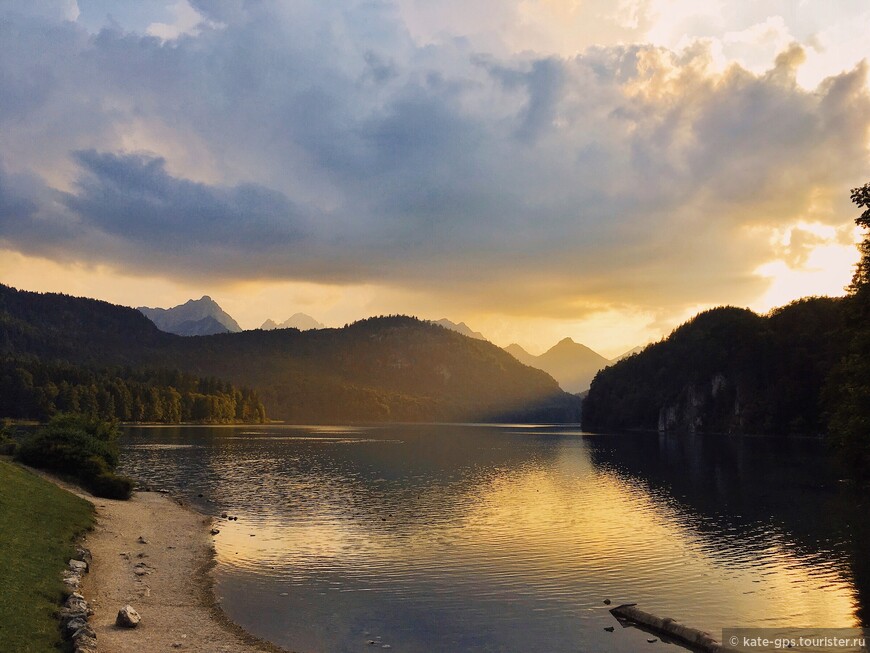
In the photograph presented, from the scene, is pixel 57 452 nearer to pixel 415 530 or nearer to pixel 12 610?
pixel 415 530

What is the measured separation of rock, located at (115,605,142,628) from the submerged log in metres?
22.9

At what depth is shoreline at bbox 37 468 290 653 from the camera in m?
26.7

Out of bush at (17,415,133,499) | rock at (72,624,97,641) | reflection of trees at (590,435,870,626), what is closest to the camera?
rock at (72,624,97,641)

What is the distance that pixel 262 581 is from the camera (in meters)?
38.1

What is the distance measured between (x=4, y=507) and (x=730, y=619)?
1663 inches

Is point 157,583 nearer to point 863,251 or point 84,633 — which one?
point 84,633

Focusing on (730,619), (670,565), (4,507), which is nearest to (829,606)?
(730,619)

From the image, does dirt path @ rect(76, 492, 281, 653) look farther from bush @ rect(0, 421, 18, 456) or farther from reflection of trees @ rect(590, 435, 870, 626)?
reflection of trees @ rect(590, 435, 870, 626)

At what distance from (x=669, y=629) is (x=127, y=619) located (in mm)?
24597

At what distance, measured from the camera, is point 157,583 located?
36406 millimetres

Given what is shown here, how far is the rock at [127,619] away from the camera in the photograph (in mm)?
27328

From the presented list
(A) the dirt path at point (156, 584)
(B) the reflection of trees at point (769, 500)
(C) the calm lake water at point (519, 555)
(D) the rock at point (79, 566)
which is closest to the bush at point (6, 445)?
(C) the calm lake water at point (519, 555)

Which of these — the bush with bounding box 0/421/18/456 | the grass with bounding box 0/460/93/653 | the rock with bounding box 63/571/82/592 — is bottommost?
the rock with bounding box 63/571/82/592

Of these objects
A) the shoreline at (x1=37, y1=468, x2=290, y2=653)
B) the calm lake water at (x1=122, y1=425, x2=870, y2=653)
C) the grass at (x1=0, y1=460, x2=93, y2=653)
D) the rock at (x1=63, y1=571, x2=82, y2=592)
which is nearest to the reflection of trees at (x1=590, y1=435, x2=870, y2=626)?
the calm lake water at (x1=122, y1=425, x2=870, y2=653)
